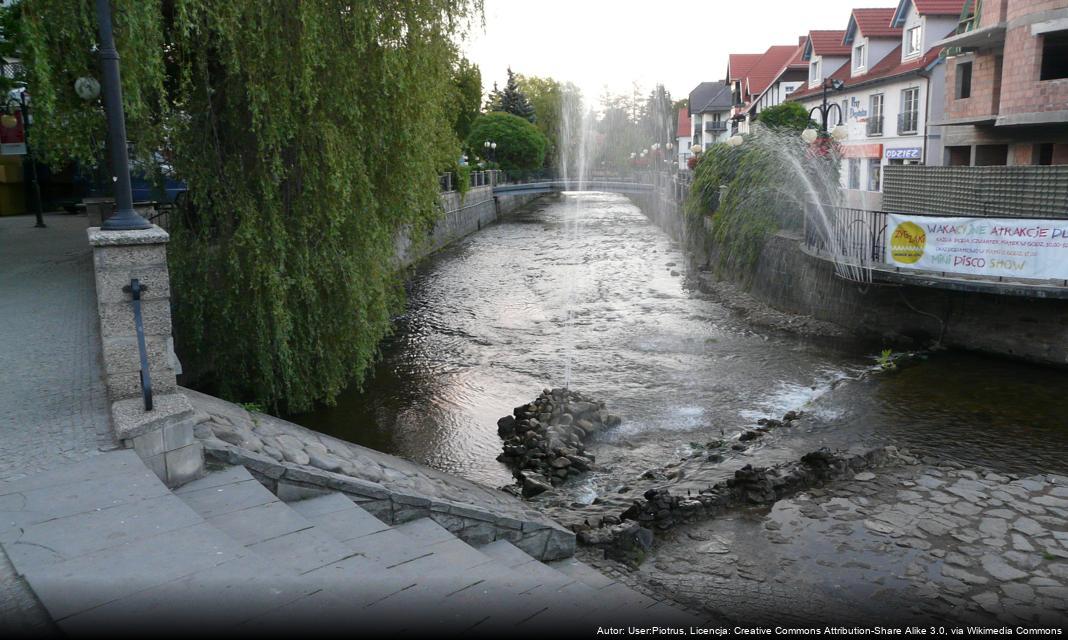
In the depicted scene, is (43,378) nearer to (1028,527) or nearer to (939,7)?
(1028,527)

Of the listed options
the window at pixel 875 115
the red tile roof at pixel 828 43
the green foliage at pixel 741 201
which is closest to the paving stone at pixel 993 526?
the green foliage at pixel 741 201

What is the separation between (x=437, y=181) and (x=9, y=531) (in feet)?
34.1

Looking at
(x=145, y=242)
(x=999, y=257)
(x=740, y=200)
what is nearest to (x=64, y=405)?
(x=145, y=242)

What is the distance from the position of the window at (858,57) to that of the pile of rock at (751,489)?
32.4 metres

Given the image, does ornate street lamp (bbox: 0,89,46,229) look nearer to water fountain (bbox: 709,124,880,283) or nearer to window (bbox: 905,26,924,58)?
water fountain (bbox: 709,124,880,283)

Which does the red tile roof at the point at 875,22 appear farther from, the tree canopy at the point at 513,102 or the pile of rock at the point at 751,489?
the tree canopy at the point at 513,102

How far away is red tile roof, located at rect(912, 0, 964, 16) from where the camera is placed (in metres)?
32.6

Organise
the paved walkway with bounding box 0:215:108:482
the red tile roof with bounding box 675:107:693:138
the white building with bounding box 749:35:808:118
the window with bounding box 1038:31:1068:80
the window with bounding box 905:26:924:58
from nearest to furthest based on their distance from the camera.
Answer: the paved walkway with bounding box 0:215:108:482 < the window with bounding box 1038:31:1068:80 < the window with bounding box 905:26:924:58 < the white building with bounding box 749:35:808:118 < the red tile roof with bounding box 675:107:693:138

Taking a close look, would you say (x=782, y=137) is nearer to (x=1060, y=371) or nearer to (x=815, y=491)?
(x=1060, y=371)

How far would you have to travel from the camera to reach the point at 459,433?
12.3 meters

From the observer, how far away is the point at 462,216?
4325 cm

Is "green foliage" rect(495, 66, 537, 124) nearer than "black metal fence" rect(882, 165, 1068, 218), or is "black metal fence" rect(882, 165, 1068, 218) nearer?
"black metal fence" rect(882, 165, 1068, 218)

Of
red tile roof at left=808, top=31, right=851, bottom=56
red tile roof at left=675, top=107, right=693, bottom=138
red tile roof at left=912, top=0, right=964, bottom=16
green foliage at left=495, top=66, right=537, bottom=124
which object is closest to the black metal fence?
red tile roof at left=912, top=0, right=964, bottom=16

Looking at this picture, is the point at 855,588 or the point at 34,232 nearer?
the point at 855,588
